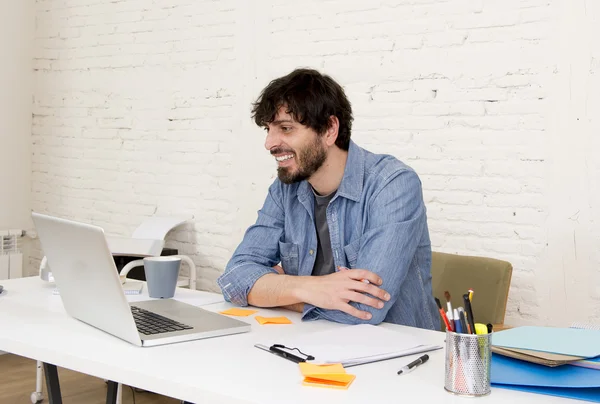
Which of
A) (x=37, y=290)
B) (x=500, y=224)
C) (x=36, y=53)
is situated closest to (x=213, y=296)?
(x=37, y=290)

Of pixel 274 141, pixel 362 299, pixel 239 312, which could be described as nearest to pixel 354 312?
pixel 362 299

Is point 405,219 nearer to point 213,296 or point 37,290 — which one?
point 213,296

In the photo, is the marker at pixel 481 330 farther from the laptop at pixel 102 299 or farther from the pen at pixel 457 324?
the laptop at pixel 102 299

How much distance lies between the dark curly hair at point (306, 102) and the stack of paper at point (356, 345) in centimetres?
78

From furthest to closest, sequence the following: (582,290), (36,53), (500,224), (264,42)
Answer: (36,53) < (264,42) < (500,224) < (582,290)

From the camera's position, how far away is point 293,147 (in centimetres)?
215

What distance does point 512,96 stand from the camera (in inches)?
109

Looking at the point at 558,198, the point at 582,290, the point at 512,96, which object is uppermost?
the point at 512,96

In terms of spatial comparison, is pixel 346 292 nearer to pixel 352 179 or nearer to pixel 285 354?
pixel 285 354

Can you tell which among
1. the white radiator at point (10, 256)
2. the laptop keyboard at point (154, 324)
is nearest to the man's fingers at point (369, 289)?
the laptop keyboard at point (154, 324)

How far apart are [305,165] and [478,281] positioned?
2.79 ft

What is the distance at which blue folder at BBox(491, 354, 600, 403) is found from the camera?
1.17 metres

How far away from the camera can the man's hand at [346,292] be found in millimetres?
1691

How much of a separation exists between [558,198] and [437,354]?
1.47 meters
